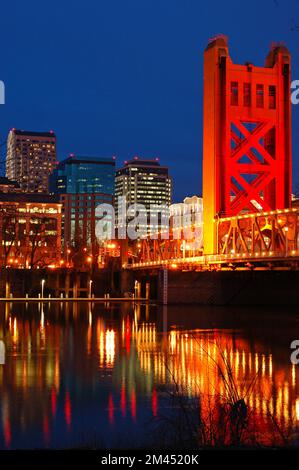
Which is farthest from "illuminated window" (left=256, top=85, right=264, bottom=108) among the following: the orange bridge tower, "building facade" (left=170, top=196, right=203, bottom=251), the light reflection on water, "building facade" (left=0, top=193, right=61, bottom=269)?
"building facade" (left=0, top=193, right=61, bottom=269)

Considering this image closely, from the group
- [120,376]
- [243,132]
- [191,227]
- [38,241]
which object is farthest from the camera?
[38,241]

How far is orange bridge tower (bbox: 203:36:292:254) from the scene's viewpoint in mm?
70125

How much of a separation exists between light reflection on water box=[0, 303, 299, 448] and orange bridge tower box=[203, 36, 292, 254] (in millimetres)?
27141

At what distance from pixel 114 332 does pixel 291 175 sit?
3551cm

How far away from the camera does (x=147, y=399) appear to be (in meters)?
19.6

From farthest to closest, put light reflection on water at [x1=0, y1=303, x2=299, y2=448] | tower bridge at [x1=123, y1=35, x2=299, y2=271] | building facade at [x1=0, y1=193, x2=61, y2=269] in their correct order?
building facade at [x1=0, y1=193, x2=61, y2=269], tower bridge at [x1=123, y1=35, x2=299, y2=271], light reflection on water at [x1=0, y1=303, x2=299, y2=448]

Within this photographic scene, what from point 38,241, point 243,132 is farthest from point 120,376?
point 38,241

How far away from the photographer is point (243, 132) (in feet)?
235

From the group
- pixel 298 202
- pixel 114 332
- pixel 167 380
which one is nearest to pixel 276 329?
pixel 114 332

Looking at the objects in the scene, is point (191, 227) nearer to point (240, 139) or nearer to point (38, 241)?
point (240, 139)

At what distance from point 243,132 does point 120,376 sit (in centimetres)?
5019

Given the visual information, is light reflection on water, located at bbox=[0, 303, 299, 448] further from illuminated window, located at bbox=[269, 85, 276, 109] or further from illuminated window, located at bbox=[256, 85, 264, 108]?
illuminated window, located at bbox=[269, 85, 276, 109]

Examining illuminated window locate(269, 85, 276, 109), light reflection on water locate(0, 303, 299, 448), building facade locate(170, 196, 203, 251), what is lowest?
light reflection on water locate(0, 303, 299, 448)
